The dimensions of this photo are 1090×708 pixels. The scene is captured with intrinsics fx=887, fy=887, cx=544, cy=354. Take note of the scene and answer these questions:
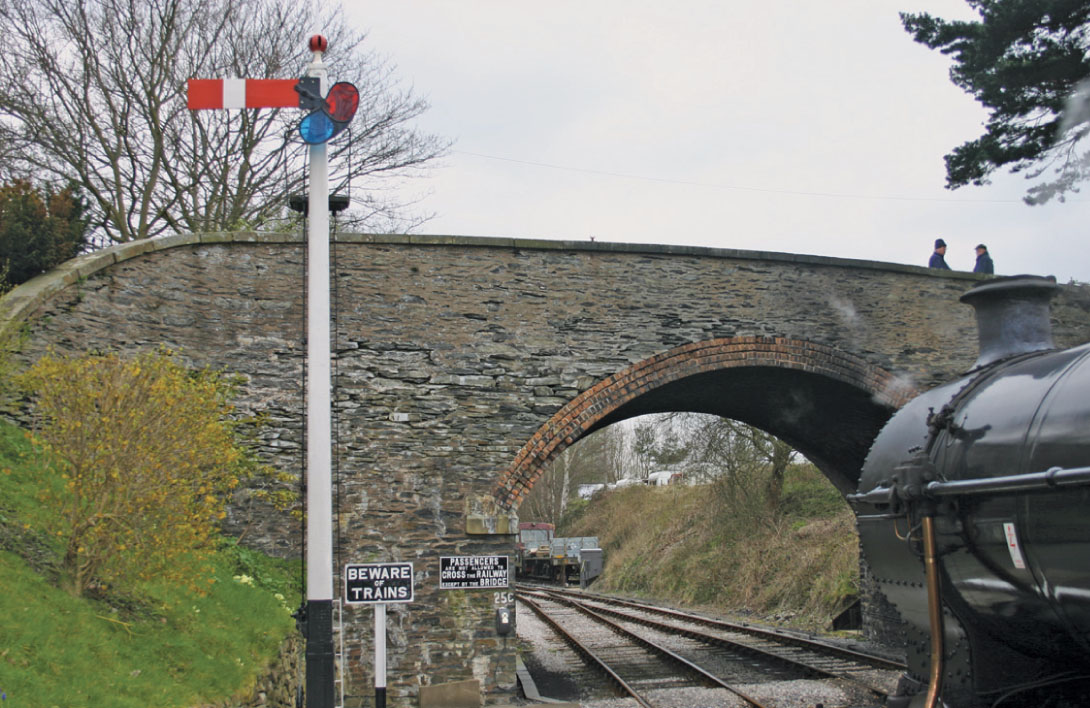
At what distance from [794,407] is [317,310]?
1052 cm

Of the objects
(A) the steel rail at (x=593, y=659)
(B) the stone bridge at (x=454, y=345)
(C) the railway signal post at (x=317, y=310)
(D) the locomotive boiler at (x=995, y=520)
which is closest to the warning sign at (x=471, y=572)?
(B) the stone bridge at (x=454, y=345)

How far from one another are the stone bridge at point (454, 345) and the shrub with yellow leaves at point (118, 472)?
359 centimetres

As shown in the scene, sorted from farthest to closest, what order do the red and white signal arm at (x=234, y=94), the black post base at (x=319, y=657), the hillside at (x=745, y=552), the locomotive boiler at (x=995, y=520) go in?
the hillside at (x=745, y=552), the red and white signal arm at (x=234, y=94), the black post base at (x=319, y=657), the locomotive boiler at (x=995, y=520)

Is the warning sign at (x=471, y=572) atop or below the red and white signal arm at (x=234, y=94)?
below

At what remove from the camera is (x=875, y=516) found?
18.2 ft

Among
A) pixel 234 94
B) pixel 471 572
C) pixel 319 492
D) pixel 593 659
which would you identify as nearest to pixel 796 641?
pixel 593 659

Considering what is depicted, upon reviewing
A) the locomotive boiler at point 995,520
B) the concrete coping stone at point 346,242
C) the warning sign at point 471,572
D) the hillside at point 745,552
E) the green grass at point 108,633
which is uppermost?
the concrete coping stone at point 346,242

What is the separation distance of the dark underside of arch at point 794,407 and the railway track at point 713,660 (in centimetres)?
327

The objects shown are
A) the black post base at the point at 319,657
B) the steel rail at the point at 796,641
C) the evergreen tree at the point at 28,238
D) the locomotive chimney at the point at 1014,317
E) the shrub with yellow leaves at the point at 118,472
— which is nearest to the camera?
the black post base at the point at 319,657

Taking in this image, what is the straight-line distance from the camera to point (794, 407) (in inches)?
574

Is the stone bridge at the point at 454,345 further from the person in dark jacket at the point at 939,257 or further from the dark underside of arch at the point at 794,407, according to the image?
the person in dark jacket at the point at 939,257

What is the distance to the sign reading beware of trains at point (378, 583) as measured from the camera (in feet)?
23.8

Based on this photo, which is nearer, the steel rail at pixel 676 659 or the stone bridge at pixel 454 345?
the steel rail at pixel 676 659

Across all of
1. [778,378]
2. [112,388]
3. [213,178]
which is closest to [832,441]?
[778,378]
